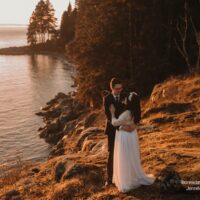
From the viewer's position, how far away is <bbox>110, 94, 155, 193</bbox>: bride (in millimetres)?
9891

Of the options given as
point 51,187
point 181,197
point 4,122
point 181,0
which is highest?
point 181,0

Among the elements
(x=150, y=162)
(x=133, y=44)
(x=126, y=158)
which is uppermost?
(x=133, y=44)

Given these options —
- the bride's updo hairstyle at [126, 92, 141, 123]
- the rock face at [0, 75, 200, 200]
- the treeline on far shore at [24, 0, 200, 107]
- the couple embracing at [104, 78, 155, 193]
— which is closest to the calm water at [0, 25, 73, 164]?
the treeline on far shore at [24, 0, 200, 107]

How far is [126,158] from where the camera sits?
32.4 feet

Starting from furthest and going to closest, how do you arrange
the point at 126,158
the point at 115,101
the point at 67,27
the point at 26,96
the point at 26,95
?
the point at 67,27 < the point at 26,95 < the point at 26,96 < the point at 115,101 < the point at 126,158

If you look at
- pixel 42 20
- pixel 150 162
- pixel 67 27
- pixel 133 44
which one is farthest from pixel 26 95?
pixel 42 20

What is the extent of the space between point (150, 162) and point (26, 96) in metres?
38.9

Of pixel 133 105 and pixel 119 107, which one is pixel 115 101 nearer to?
pixel 119 107

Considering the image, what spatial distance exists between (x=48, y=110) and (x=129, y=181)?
31636 millimetres

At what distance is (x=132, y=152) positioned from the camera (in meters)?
9.93

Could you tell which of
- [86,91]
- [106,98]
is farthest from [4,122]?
[106,98]

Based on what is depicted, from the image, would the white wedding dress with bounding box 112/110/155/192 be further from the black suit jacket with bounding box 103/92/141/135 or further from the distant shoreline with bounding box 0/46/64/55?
the distant shoreline with bounding box 0/46/64/55

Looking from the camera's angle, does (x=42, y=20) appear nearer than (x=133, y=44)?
No

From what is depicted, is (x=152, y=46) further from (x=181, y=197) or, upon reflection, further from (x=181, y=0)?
(x=181, y=197)
